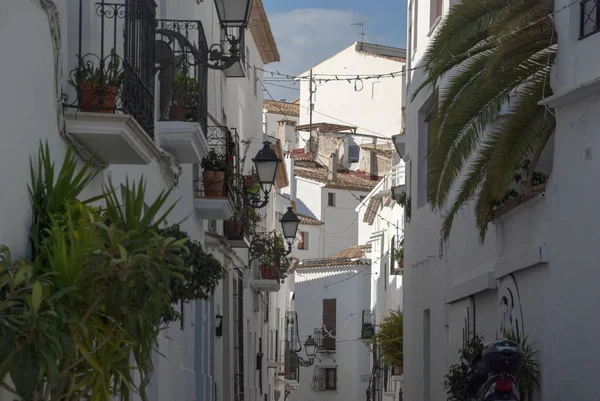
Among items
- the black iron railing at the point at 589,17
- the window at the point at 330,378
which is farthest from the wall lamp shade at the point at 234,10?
the window at the point at 330,378

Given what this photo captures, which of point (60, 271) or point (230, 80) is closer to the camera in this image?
point (60, 271)

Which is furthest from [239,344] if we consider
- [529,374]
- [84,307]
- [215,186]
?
[84,307]

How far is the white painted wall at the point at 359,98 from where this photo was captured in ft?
185

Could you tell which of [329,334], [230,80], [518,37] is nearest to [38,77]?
[518,37]

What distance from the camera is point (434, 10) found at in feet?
74.8

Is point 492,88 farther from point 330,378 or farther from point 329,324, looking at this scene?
point 330,378

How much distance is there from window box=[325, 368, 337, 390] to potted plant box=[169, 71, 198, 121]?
4537cm

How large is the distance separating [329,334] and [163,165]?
148 feet

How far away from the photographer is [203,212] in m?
16.8

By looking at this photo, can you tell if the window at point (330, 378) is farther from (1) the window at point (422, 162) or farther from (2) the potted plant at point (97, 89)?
(2) the potted plant at point (97, 89)

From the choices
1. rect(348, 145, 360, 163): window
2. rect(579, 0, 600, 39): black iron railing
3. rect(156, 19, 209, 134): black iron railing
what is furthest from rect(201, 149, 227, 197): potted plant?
rect(348, 145, 360, 163): window

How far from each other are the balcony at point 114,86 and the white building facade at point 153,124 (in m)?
0.01

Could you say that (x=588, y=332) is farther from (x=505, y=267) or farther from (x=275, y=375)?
(x=275, y=375)

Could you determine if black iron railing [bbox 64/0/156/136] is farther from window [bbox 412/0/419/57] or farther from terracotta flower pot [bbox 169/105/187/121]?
window [bbox 412/0/419/57]
